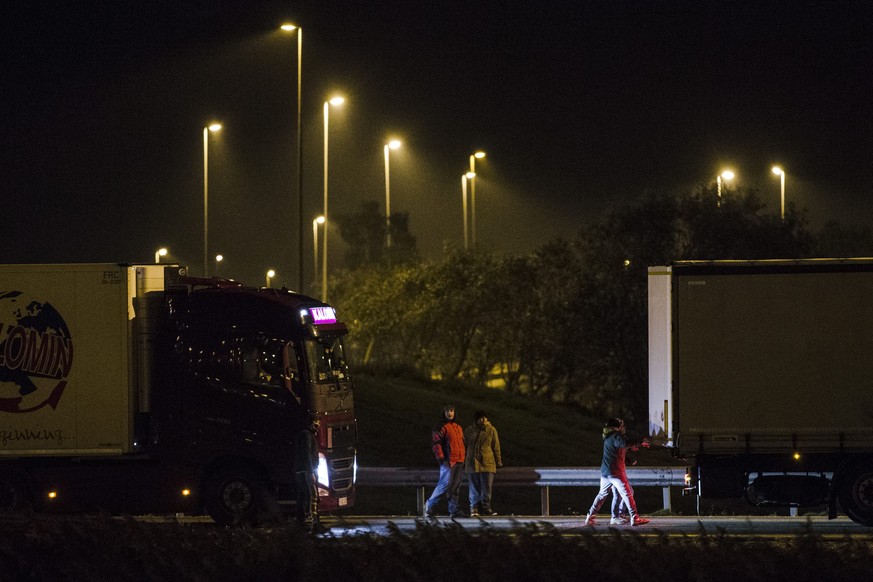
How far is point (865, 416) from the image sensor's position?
634 inches

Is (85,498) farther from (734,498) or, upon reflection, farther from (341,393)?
(734,498)

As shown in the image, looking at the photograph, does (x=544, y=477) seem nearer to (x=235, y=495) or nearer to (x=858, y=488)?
(x=858, y=488)

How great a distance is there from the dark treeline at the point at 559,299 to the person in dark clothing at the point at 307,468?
95.9ft

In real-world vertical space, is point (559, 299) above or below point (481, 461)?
above

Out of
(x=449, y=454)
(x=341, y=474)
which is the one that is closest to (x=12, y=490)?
(x=341, y=474)

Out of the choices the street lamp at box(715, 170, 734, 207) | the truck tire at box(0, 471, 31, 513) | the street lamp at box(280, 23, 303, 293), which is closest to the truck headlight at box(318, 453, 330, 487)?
the truck tire at box(0, 471, 31, 513)

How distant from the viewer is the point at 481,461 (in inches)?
735

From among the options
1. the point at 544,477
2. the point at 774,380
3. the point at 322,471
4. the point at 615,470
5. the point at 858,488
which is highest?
the point at 774,380

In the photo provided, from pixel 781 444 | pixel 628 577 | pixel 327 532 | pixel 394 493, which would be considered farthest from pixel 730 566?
pixel 394 493

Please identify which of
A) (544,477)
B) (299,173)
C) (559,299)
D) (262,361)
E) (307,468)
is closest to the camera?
(307,468)

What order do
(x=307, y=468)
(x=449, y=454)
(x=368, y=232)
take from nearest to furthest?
1. (x=307, y=468)
2. (x=449, y=454)
3. (x=368, y=232)

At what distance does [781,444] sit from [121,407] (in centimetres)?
792

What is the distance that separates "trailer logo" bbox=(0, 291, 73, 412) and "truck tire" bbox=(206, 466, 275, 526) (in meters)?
2.14

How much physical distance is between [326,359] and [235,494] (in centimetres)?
193
